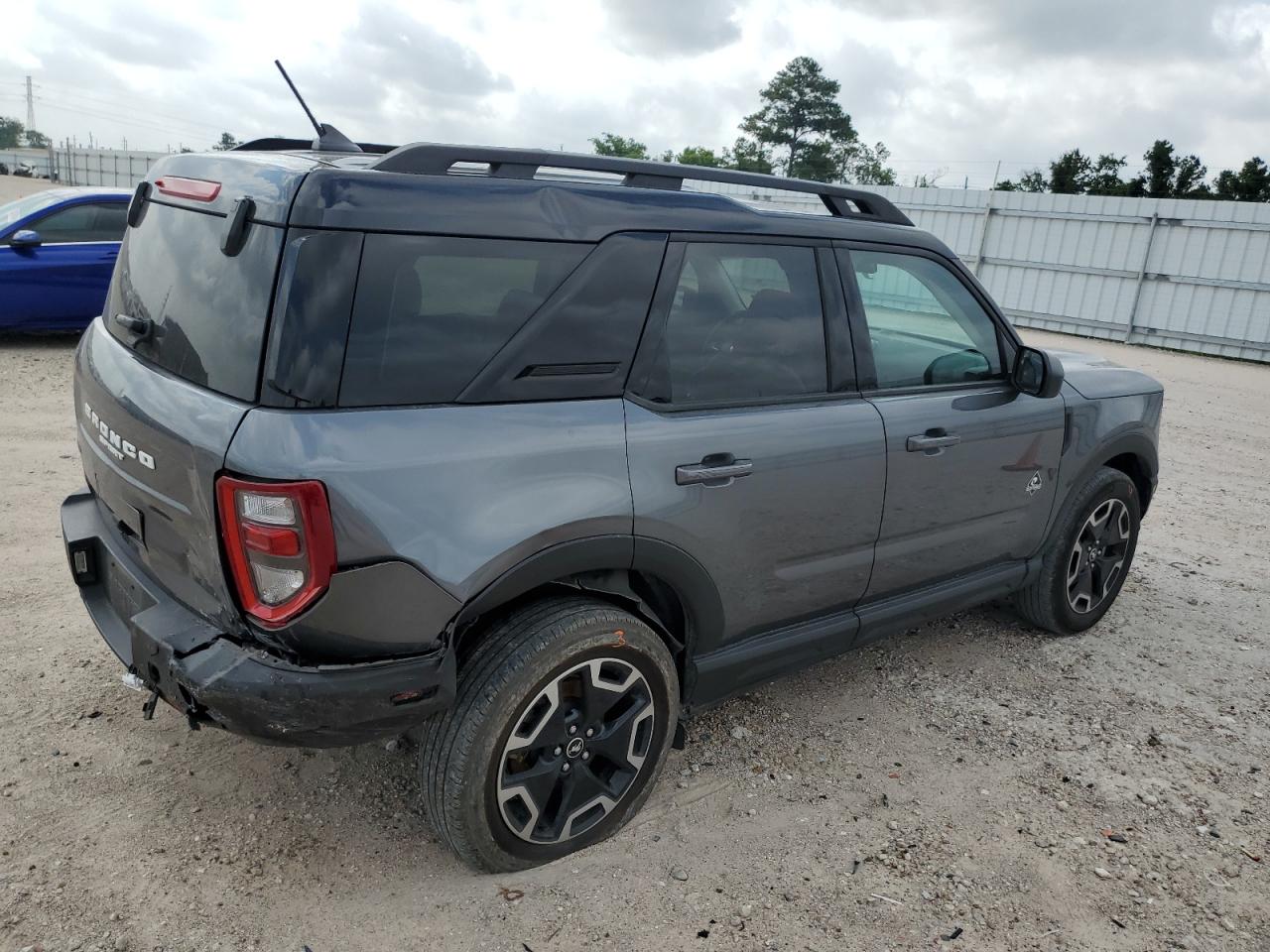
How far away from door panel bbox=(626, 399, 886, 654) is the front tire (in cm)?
30

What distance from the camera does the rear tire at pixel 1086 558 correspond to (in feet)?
13.6

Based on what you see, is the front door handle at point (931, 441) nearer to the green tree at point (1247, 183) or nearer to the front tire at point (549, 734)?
the front tire at point (549, 734)

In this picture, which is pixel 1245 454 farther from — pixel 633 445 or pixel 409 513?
pixel 409 513

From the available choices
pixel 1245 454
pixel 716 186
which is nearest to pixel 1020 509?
pixel 716 186

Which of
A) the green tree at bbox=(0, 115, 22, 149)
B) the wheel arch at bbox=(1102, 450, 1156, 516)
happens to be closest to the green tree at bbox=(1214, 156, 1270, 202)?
the wheel arch at bbox=(1102, 450, 1156, 516)

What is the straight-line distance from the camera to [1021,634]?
14.6 feet

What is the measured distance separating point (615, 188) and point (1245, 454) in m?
7.90

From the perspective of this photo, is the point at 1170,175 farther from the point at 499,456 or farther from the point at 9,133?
the point at 9,133

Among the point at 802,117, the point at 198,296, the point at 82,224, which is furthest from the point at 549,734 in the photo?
the point at 802,117

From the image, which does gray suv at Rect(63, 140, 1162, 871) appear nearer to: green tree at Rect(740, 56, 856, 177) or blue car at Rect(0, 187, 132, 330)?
blue car at Rect(0, 187, 132, 330)

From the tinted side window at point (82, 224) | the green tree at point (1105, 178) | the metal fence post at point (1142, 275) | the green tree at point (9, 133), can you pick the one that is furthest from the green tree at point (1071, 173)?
the green tree at point (9, 133)

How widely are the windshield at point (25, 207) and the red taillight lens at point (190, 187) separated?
7.21m

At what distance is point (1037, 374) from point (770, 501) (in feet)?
4.74

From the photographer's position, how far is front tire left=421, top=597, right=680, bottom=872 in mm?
2434
